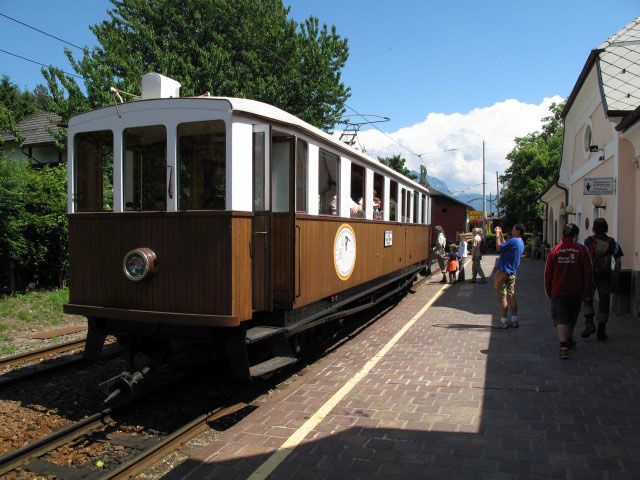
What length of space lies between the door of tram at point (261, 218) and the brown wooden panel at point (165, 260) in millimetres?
135

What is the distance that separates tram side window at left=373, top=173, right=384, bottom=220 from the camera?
28.0 feet

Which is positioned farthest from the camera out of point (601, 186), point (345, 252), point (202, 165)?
point (601, 186)

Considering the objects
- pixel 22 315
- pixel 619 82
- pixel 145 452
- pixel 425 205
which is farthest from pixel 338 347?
pixel 619 82

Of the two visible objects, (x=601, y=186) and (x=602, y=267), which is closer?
(x=602, y=267)

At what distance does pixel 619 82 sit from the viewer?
10.6m

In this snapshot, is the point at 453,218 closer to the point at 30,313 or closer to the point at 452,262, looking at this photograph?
the point at 452,262

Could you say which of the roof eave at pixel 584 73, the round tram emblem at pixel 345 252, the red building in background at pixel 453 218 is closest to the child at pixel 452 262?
the roof eave at pixel 584 73

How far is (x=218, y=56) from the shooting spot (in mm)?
16406

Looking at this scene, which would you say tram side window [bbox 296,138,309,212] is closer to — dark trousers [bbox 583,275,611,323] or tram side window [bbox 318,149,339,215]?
tram side window [bbox 318,149,339,215]

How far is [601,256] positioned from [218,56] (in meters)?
13.4

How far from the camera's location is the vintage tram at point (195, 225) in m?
4.77

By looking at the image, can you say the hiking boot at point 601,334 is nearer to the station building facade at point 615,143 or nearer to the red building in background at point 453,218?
the station building facade at point 615,143

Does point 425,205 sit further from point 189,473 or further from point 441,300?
point 189,473

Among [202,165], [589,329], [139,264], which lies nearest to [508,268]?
[589,329]
